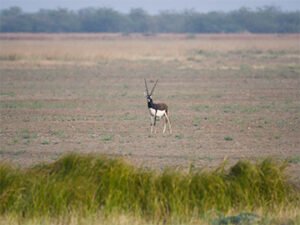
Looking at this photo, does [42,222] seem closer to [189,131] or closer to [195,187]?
[195,187]

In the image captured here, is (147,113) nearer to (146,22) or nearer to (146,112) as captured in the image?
(146,112)

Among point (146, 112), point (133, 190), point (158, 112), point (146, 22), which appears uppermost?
point (133, 190)

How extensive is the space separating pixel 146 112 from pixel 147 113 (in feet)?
1.29

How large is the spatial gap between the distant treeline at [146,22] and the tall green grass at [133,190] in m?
126

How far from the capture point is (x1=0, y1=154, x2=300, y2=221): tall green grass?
45.9 feet

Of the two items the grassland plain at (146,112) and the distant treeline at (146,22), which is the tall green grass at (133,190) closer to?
the grassland plain at (146,112)

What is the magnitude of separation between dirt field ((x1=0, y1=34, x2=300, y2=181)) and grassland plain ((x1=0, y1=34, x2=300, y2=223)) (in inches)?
1.0

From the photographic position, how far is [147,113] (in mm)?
29766

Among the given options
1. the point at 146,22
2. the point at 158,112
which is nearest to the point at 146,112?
the point at 158,112

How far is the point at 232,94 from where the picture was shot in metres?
37.1

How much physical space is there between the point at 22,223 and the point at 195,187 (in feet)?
9.17

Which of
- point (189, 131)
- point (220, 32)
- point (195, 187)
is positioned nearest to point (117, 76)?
point (189, 131)

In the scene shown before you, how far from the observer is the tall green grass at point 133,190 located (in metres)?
14.0

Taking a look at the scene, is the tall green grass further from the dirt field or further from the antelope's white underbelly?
the antelope's white underbelly
